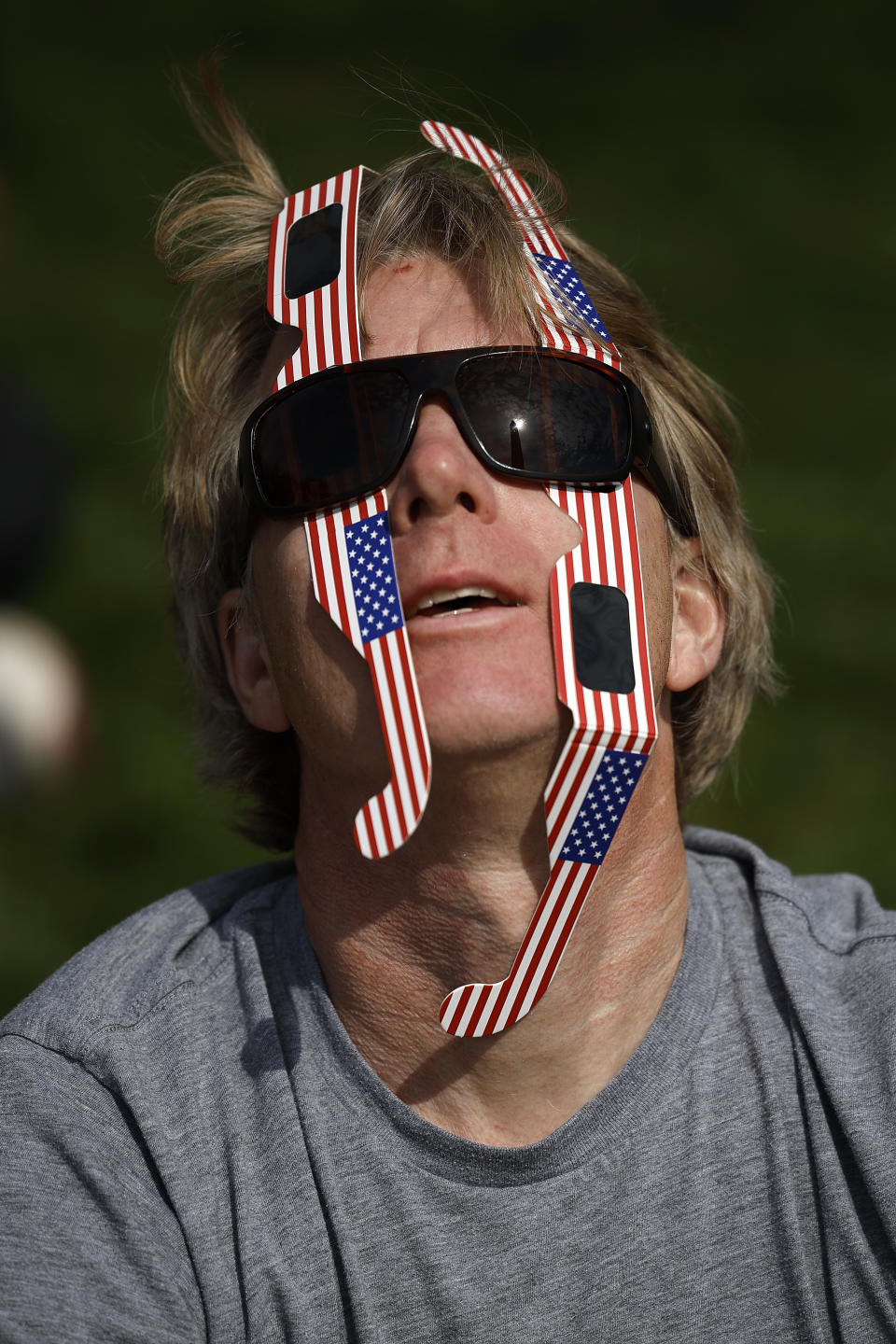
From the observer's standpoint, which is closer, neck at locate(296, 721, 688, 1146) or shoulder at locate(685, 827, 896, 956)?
neck at locate(296, 721, 688, 1146)

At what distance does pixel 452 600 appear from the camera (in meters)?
2.94

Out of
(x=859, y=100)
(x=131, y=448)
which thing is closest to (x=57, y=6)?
(x=131, y=448)

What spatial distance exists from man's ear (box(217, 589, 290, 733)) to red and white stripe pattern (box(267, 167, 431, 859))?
0.37 metres

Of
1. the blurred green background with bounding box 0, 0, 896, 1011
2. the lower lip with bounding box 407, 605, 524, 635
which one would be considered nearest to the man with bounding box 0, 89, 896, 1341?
the lower lip with bounding box 407, 605, 524, 635

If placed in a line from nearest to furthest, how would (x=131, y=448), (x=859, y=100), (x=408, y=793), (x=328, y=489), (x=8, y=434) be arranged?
(x=408, y=793)
(x=328, y=489)
(x=8, y=434)
(x=131, y=448)
(x=859, y=100)

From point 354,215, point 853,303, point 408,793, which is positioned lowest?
point 408,793

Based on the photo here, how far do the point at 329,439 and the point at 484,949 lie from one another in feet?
3.34

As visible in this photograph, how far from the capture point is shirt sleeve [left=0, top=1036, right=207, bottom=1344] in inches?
98.3

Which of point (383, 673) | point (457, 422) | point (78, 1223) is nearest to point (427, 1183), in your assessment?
point (78, 1223)

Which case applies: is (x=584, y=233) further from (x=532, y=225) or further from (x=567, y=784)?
(x=567, y=784)

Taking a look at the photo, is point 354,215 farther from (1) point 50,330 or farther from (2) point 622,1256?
(1) point 50,330

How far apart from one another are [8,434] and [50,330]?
2.44m

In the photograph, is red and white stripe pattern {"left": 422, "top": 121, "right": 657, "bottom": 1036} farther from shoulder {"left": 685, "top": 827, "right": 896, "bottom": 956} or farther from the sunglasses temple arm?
shoulder {"left": 685, "top": 827, "right": 896, "bottom": 956}

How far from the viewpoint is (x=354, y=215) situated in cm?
313
